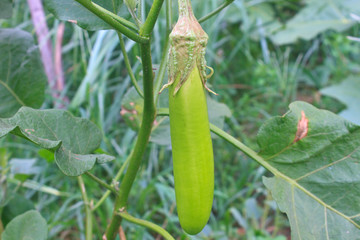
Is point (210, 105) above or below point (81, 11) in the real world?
below

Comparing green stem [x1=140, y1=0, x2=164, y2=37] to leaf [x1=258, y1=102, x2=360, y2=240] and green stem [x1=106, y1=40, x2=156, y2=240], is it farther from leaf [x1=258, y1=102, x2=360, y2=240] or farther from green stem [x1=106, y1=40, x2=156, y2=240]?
leaf [x1=258, y1=102, x2=360, y2=240]

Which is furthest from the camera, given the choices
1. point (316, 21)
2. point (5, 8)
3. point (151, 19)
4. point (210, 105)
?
point (316, 21)

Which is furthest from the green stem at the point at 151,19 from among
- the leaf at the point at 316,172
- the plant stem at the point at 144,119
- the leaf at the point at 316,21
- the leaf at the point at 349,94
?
the leaf at the point at 316,21

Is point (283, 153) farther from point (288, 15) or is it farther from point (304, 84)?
point (288, 15)

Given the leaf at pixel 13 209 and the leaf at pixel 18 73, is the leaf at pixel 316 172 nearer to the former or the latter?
the leaf at pixel 18 73

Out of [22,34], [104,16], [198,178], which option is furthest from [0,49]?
[198,178]

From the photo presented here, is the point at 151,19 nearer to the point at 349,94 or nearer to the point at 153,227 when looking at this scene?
the point at 153,227

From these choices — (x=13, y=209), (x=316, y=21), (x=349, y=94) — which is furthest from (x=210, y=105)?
(x=316, y=21)
